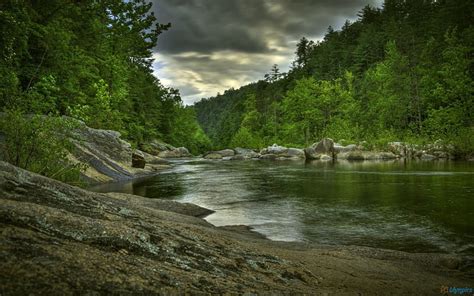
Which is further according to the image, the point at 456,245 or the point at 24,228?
the point at 456,245

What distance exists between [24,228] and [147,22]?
41.4 m

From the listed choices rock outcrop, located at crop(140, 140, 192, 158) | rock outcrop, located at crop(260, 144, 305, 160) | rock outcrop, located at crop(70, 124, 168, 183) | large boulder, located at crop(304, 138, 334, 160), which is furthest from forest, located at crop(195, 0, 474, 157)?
rock outcrop, located at crop(70, 124, 168, 183)

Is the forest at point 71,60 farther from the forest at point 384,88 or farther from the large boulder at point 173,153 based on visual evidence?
the forest at point 384,88

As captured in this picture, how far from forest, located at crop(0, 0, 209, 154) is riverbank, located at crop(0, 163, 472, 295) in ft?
24.8

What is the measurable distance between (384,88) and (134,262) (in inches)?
2759

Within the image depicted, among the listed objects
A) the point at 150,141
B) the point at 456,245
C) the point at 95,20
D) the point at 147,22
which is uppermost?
the point at 147,22

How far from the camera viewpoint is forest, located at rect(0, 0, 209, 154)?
49.2ft

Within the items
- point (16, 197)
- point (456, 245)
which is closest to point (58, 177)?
point (16, 197)

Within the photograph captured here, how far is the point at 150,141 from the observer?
192 ft

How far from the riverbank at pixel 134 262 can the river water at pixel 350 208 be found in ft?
8.22

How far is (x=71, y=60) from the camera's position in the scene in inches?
841

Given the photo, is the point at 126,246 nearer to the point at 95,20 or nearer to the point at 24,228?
the point at 24,228

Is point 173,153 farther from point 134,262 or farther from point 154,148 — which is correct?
point 134,262

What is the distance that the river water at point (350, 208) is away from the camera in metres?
8.90
